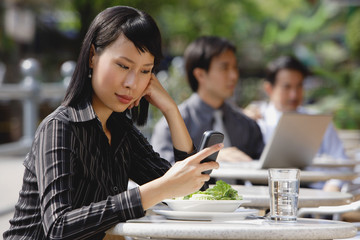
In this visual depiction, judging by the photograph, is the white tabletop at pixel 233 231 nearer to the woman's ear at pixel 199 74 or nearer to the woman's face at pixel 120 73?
the woman's face at pixel 120 73

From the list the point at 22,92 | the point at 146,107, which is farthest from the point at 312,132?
the point at 22,92

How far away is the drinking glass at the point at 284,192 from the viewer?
2125 mm

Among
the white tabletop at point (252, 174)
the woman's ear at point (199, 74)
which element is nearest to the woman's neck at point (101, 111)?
the white tabletop at point (252, 174)

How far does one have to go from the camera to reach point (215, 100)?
5543 millimetres

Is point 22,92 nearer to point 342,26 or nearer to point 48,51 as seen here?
point 48,51

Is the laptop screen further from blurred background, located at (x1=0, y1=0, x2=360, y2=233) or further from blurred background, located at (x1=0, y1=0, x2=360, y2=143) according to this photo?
blurred background, located at (x1=0, y1=0, x2=360, y2=143)

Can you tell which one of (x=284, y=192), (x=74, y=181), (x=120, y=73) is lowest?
(x=284, y=192)

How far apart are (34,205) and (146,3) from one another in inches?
735

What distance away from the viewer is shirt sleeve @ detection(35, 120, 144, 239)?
200 centimetres

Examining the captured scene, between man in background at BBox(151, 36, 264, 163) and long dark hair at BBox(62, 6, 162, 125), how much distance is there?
8.73 ft

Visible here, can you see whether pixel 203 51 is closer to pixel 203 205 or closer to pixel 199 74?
pixel 199 74

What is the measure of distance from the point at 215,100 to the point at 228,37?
19170mm

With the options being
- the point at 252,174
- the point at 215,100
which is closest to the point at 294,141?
the point at 252,174

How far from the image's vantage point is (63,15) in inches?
1000
